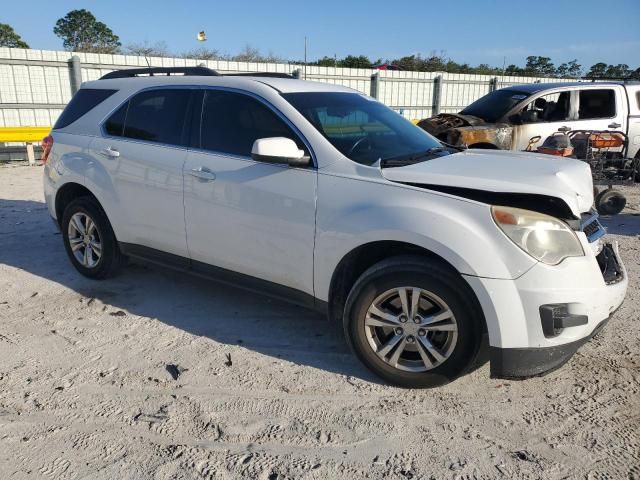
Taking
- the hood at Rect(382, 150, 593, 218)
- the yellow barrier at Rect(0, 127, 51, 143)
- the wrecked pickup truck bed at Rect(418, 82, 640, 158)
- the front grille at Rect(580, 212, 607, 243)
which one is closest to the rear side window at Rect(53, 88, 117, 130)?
the hood at Rect(382, 150, 593, 218)

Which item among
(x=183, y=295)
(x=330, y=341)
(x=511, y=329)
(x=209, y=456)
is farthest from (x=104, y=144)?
(x=511, y=329)

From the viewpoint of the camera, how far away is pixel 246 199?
377 cm

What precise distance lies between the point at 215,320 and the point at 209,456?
1716 mm

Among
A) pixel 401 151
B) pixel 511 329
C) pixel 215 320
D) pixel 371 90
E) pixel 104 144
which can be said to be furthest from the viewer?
pixel 371 90

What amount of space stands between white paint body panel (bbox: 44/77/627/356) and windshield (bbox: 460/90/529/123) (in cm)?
599

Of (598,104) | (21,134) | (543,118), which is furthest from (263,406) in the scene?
(21,134)

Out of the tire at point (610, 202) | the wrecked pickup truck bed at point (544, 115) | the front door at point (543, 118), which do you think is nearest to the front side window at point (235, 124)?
the wrecked pickup truck bed at point (544, 115)

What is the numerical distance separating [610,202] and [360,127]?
18.1 ft

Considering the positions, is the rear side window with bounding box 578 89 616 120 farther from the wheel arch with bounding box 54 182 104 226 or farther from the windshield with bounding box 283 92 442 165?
the wheel arch with bounding box 54 182 104 226

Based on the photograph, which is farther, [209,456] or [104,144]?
[104,144]

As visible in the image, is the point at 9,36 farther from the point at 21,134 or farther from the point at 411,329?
the point at 411,329

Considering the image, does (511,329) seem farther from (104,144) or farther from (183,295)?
(104,144)

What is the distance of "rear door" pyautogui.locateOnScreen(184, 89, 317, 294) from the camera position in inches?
141

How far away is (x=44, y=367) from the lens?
3598 mm
